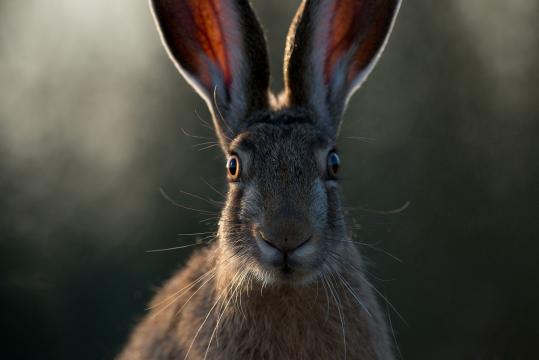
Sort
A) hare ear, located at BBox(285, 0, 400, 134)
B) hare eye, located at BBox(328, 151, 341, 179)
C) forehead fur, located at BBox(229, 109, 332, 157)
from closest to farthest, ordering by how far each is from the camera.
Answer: forehead fur, located at BBox(229, 109, 332, 157) → hare eye, located at BBox(328, 151, 341, 179) → hare ear, located at BBox(285, 0, 400, 134)

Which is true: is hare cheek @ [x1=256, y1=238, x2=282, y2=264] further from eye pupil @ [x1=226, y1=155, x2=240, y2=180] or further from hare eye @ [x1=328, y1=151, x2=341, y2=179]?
hare eye @ [x1=328, y1=151, x2=341, y2=179]

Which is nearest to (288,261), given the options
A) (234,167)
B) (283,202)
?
(283,202)

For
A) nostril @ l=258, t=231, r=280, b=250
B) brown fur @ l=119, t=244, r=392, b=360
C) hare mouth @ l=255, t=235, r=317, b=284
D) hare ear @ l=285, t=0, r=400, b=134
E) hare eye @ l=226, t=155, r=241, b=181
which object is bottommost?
brown fur @ l=119, t=244, r=392, b=360

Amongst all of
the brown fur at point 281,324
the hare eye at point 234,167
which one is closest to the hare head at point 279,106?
the hare eye at point 234,167

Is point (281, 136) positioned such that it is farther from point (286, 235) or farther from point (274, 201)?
point (286, 235)

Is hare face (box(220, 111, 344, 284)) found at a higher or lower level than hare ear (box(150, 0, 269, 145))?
lower

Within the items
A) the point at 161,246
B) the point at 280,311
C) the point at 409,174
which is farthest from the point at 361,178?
the point at 280,311

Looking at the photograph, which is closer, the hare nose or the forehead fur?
the hare nose

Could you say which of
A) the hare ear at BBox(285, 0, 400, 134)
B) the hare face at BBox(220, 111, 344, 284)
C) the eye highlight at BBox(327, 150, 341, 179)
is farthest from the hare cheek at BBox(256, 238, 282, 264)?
the hare ear at BBox(285, 0, 400, 134)
